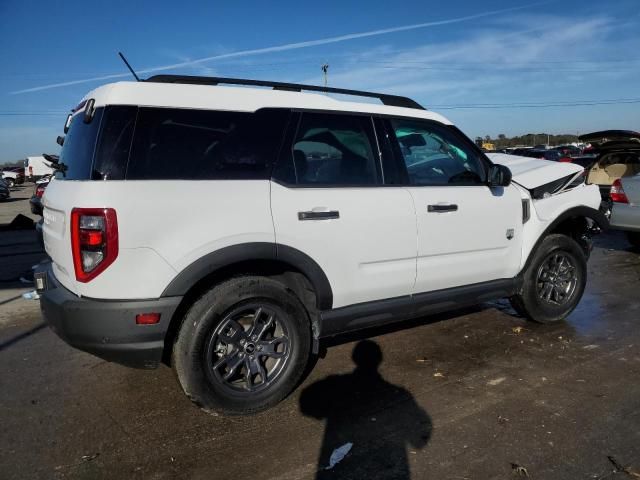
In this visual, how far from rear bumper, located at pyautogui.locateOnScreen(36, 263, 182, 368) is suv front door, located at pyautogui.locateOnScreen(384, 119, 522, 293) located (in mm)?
1892

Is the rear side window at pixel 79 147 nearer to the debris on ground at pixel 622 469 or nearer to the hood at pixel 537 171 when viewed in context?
the debris on ground at pixel 622 469

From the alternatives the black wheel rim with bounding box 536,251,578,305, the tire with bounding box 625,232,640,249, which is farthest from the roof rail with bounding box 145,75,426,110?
the tire with bounding box 625,232,640,249

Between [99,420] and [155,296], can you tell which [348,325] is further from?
[99,420]

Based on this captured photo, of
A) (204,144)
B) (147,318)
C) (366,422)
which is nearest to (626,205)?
(366,422)

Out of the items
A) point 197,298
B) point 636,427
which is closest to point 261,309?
point 197,298

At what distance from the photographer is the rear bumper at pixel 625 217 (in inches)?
312

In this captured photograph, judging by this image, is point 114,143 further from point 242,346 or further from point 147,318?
point 242,346

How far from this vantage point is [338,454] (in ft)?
9.16

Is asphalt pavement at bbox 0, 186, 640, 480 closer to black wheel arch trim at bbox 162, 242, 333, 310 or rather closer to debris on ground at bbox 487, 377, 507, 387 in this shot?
debris on ground at bbox 487, 377, 507, 387

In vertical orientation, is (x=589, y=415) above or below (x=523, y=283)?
below

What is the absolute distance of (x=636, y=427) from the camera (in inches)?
118

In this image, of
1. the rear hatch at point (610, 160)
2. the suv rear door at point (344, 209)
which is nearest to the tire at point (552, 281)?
the suv rear door at point (344, 209)

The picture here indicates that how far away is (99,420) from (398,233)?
2.31 m

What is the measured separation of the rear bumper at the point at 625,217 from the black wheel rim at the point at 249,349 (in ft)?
22.8
